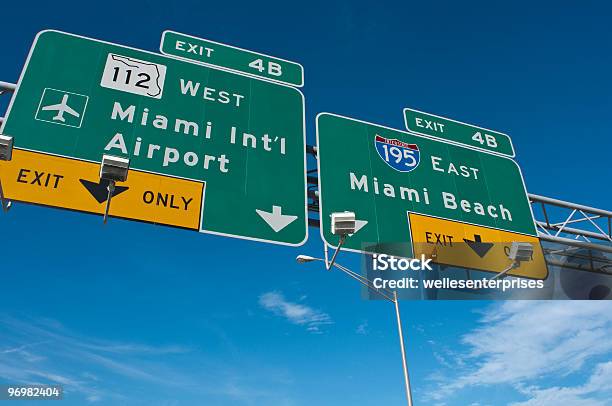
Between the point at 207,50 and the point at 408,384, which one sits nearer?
the point at 207,50

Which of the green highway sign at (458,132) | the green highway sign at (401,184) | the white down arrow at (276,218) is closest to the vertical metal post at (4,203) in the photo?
the white down arrow at (276,218)

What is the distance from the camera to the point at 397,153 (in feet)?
24.0

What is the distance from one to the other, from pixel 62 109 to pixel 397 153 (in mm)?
4727

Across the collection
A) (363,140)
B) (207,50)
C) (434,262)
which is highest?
(207,50)

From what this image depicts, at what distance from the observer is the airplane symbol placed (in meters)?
5.27

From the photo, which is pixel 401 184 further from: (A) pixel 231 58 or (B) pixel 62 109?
(B) pixel 62 109

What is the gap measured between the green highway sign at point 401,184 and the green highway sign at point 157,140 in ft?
1.94

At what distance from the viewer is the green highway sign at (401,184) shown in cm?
634

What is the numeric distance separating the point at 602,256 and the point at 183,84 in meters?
9.46

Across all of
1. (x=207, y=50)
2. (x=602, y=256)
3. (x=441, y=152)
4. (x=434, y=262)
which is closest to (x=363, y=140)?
(x=441, y=152)

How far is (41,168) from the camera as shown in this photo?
190 inches

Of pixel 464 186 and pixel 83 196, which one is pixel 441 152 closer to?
pixel 464 186

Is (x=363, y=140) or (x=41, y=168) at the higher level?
(x=363, y=140)

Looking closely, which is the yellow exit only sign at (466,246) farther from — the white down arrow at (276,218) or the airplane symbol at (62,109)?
the airplane symbol at (62,109)
